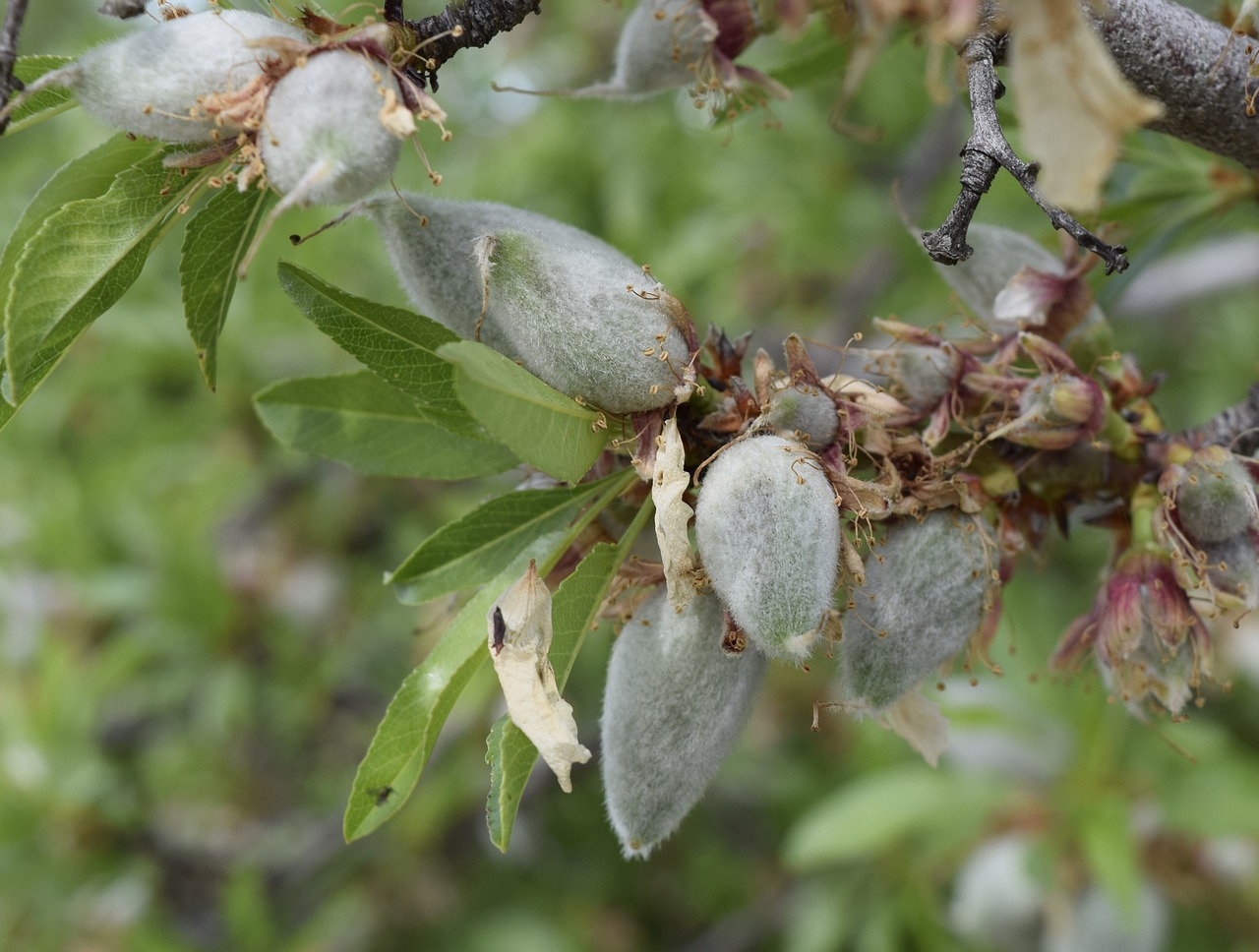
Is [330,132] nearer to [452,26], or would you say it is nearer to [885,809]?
[452,26]

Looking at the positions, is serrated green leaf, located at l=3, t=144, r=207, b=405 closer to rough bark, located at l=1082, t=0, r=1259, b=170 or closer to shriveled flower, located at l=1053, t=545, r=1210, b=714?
rough bark, located at l=1082, t=0, r=1259, b=170

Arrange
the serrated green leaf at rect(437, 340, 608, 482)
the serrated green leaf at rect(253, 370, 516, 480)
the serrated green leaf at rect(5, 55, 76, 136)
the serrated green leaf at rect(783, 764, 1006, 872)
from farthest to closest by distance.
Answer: the serrated green leaf at rect(783, 764, 1006, 872)
the serrated green leaf at rect(253, 370, 516, 480)
the serrated green leaf at rect(5, 55, 76, 136)
the serrated green leaf at rect(437, 340, 608, 482)

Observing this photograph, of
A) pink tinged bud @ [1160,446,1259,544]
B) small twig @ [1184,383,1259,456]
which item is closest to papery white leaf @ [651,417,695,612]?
pink tinged bud @ [1160,446,1259,544]

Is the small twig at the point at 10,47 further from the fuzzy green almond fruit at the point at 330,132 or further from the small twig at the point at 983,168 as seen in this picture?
the small twig at the point at 983,168

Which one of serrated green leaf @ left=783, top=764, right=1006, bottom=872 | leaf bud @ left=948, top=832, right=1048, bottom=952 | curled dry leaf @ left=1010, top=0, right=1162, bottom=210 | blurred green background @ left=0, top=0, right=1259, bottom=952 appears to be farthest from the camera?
blurred green background @ left=0, top=0, right=1259, bottom=952

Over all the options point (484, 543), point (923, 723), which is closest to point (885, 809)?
point (923, 723)

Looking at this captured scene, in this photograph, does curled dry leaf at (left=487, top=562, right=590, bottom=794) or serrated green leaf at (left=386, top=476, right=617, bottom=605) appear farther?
serrated green leaf at (left=386, top=476, right=617, bottom=605)

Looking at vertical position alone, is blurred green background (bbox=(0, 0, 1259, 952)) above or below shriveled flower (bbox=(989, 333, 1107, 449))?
below
